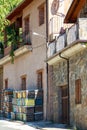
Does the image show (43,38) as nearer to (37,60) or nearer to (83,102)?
(37,60)

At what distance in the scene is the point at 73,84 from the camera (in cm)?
2388

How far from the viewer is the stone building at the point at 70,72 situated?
22.0 m

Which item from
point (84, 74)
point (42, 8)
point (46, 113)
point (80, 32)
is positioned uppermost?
point (42, 8)

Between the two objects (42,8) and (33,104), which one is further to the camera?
(42,8)

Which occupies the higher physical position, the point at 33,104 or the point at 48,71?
the point at 48,71

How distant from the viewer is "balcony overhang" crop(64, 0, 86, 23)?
81.7 ft

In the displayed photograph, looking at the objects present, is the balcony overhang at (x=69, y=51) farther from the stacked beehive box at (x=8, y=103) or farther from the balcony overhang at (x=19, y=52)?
the stacked beehive box at (x=8, y=103)

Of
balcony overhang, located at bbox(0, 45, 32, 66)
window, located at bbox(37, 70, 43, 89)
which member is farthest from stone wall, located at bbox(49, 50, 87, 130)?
balcony overhang, located at bbox(0, 45, 32, 66)

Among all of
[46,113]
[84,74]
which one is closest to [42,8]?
[46,113]

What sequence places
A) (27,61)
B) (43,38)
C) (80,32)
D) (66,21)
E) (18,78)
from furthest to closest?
1. (18,78)
2. (27,61)
3. (43,38)
4. (66,21)
5. (80,32)

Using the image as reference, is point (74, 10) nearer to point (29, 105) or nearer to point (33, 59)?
point (29, 105)

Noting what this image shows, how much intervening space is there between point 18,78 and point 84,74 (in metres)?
13.4

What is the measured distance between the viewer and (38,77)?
99.0 ft

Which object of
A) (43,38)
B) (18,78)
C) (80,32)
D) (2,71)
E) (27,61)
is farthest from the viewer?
(2,71)
